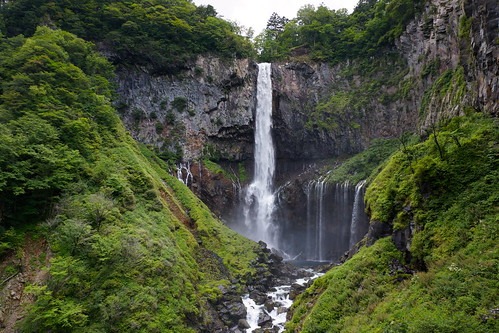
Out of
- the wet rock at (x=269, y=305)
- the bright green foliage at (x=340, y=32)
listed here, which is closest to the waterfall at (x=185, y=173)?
the wet rock at (x=269, y=305)

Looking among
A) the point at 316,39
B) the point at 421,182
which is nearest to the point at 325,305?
the point at 421,182

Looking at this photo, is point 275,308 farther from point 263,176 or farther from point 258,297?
point 263,176

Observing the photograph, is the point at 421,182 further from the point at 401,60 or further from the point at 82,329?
the point at 401,60

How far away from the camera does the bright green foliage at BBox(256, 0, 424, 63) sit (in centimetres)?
3806

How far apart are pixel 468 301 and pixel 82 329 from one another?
12801 mm

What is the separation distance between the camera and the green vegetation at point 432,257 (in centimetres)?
888

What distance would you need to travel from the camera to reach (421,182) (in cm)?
1338

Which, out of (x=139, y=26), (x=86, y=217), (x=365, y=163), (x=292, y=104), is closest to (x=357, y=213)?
(x=365, y=163)

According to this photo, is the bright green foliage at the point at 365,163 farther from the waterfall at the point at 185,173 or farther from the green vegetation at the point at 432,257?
the green vegetation at the point at 432,257

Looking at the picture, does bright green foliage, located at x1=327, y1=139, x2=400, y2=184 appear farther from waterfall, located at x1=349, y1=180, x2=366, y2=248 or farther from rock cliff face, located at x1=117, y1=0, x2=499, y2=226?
rock cliff face, located at x1=117, y1=0, x2=499, y2=226

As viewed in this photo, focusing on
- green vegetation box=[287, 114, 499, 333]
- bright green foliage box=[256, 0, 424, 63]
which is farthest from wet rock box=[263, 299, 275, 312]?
bright green foliage box=[256, 0, 424, 63]

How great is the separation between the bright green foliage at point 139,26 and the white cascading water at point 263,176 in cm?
562

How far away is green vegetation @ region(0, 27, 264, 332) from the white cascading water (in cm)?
1415

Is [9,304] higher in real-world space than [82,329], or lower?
higher
